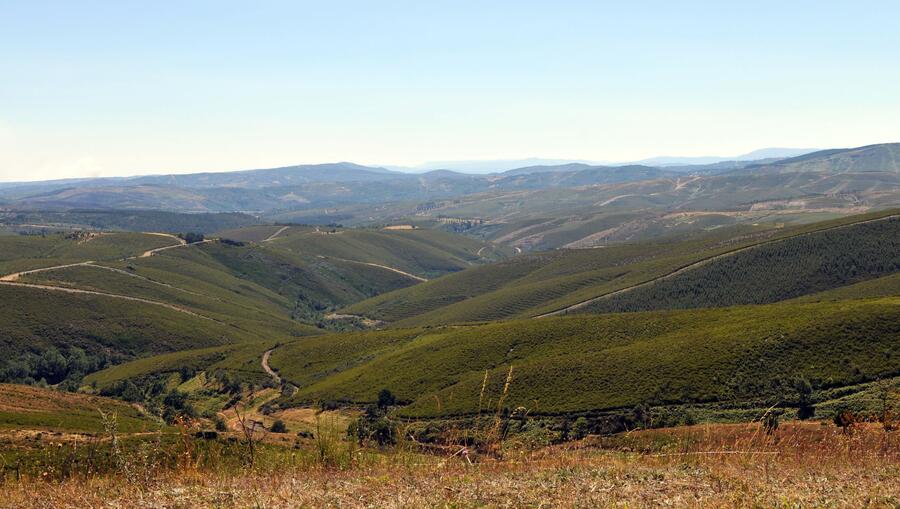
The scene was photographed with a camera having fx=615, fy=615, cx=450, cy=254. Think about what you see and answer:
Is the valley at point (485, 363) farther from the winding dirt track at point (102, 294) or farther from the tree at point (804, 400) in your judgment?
the winding dirt track at point (102, 294)

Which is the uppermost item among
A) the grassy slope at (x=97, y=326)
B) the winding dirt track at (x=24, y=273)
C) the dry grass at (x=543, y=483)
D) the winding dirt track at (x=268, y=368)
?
the dry grass at (x=543, y=483)

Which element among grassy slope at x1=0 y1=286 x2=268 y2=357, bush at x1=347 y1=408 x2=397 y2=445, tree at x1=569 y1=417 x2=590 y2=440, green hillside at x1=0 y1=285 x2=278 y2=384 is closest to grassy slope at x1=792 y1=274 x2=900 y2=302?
tree at x1=569 y1=417 x2=590 y2=440

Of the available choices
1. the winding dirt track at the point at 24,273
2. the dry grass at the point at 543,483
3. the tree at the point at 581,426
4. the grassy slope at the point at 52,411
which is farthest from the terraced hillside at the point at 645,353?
the winding dirt track at the point at 24,273

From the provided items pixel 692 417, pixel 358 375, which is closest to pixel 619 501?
pixel 692 417

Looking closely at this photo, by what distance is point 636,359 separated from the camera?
2945 inches

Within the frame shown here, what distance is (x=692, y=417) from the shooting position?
54.8 meters

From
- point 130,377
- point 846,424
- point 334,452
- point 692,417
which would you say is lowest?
point 130,377

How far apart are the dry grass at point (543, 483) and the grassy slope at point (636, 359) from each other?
34.9m

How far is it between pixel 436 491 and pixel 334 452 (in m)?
3.35

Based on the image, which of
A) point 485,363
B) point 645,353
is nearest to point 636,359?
point 645,353

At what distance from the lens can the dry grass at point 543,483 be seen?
984cm

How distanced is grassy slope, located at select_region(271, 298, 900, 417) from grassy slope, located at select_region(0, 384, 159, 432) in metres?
28.3

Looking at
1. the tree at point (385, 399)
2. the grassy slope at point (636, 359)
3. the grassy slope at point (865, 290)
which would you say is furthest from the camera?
the grassy slope at point (865, 290)

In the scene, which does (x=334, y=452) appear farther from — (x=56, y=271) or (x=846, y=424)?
(x=56, y=271)
